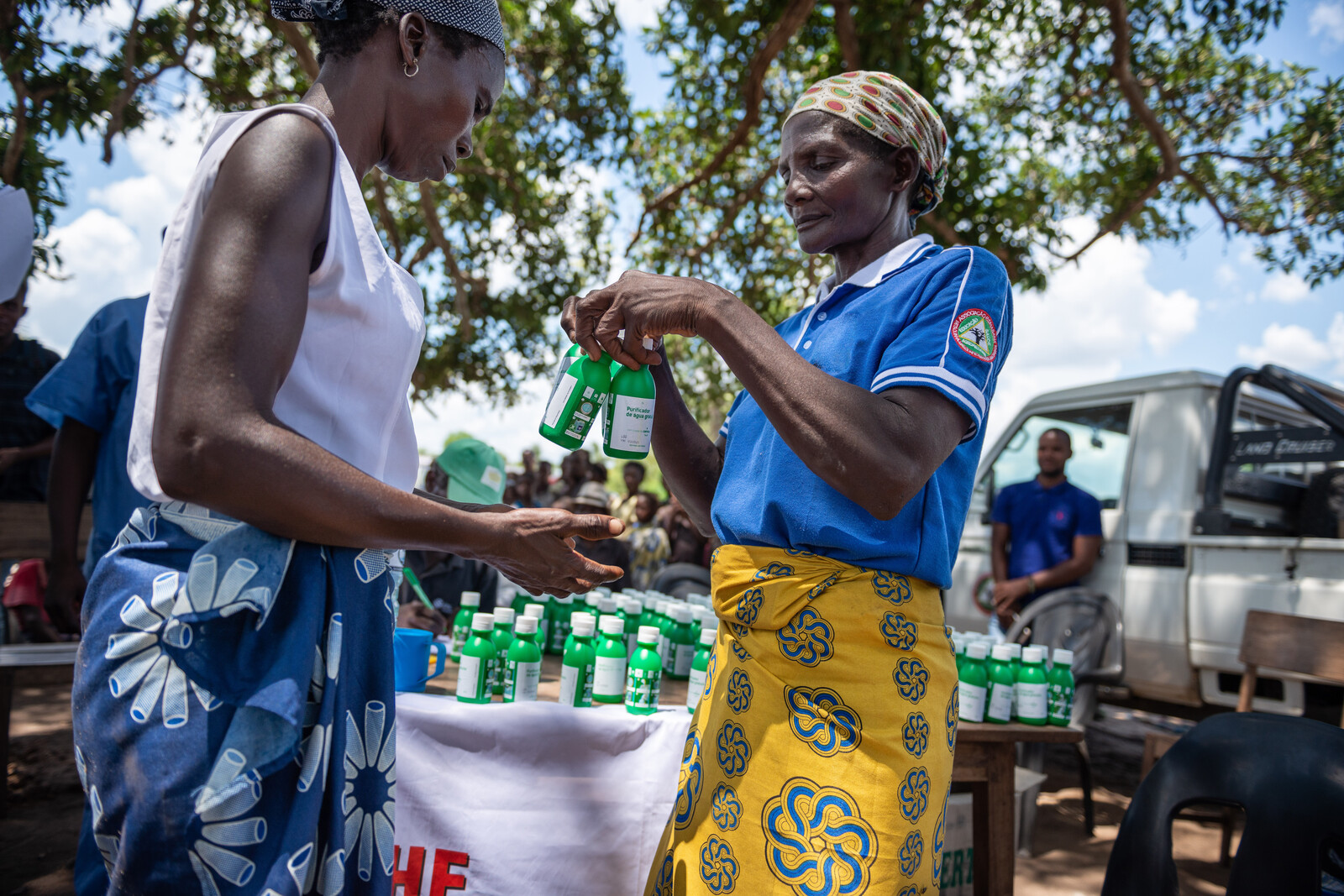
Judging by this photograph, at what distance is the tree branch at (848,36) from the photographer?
548 centimetres

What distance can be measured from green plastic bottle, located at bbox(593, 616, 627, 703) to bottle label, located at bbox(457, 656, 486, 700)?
0.34 m

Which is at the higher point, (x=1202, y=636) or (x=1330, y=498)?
(x=1330, y=498)

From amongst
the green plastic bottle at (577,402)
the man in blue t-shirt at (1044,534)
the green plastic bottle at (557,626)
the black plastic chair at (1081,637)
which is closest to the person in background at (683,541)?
the man in blue t-shirt at (1044,534)

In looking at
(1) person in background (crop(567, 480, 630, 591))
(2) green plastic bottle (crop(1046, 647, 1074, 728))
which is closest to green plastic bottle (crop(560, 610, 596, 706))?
(1) person in background (crop(567, 480, 630, 591))

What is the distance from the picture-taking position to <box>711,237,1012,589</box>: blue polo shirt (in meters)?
1.33

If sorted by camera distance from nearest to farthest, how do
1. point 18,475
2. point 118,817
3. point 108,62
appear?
point 118,817 < point 18,475 < point 108,62

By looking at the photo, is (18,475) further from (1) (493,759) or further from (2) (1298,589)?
(2) (1298,589)

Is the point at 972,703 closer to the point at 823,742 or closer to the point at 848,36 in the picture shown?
the point at 823,742

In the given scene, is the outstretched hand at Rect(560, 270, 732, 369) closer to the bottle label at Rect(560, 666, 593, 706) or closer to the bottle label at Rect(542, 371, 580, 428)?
the bottle label at Rect(542, 371, 580, 428)

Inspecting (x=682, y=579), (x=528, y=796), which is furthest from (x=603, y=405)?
(x=682, y=579)

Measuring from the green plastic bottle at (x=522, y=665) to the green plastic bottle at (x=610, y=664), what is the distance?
180 millimetres

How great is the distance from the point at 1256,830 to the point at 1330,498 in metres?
3.82

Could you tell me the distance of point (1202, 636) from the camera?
492 centimetres

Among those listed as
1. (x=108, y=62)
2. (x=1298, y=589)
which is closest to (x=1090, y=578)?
(x=1298, y=589)
